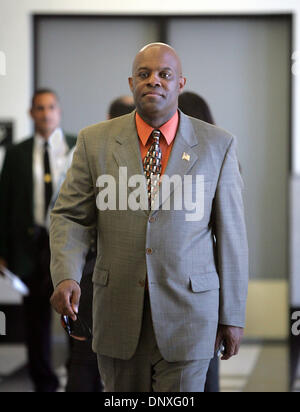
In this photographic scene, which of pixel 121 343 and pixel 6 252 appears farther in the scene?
pixel 6 252

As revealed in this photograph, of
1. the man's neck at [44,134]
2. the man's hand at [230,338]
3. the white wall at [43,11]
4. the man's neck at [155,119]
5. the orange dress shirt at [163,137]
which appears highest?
the white wall at [43,11]

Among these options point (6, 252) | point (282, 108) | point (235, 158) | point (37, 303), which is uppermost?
point (282, 108)

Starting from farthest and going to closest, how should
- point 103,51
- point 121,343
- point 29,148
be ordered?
point 103,51 < point 29,148 < point 121,343

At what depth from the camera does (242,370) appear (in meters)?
4.36

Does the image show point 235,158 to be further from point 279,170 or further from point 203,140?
point 279,170

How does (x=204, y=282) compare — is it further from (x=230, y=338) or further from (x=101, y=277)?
(x=101, y=277)

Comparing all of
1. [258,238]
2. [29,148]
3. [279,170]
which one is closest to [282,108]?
[279,170]

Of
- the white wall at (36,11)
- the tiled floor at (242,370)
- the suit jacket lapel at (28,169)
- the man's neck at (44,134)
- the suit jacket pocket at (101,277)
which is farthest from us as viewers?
the white wall at (36,11)

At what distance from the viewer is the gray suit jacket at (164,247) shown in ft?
6.53

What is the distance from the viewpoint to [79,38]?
491 cm

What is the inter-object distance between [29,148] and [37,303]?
820mm

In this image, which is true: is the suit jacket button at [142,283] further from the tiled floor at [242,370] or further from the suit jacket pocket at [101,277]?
the tiled floor at [242,370]

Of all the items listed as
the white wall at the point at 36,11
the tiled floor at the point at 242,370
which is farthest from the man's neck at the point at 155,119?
the white wall at the point at 36,11

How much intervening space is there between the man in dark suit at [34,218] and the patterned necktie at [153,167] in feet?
4.88
